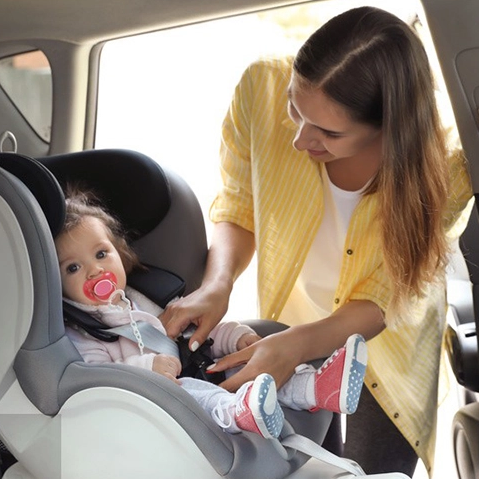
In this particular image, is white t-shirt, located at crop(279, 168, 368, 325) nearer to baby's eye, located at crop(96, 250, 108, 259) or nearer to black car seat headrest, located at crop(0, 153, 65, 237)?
baby's eye, located at crop(96, 250, 108, 259)

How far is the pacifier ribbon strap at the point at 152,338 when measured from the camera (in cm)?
176

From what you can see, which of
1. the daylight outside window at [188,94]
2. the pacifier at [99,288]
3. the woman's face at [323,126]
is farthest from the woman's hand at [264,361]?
the daylight outside window at [188,94]

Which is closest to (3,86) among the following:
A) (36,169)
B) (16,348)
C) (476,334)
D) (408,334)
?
(36,169)

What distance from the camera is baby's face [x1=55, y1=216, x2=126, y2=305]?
1.81 meters

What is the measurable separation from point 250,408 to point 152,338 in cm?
33

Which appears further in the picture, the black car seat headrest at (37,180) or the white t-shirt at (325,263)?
the white t-shirt at (325,263)

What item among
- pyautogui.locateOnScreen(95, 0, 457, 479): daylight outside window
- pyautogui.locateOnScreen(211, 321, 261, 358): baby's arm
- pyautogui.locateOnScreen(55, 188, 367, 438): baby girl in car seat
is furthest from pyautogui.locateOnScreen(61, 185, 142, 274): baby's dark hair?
pyautogui.locateOnScreen(95, 0, 457, 479): daylight outside window

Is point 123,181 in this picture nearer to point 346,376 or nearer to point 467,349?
point 346,376

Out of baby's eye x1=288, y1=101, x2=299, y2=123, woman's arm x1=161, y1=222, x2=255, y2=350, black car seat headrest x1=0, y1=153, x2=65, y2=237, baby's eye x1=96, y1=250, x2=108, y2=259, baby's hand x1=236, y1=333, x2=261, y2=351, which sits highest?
baby's eye x1=288, y1=101, x2=299, y2=123

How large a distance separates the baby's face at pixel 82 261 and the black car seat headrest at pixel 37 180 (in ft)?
0.55

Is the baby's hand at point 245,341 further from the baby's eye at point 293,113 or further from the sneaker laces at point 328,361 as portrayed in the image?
the baby's eye at point 293,113

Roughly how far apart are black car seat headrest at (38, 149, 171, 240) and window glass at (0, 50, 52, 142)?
353 mm

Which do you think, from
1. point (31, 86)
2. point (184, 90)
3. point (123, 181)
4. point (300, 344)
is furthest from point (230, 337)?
point (184, 90)

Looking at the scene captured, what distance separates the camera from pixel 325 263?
2113 millimetres
